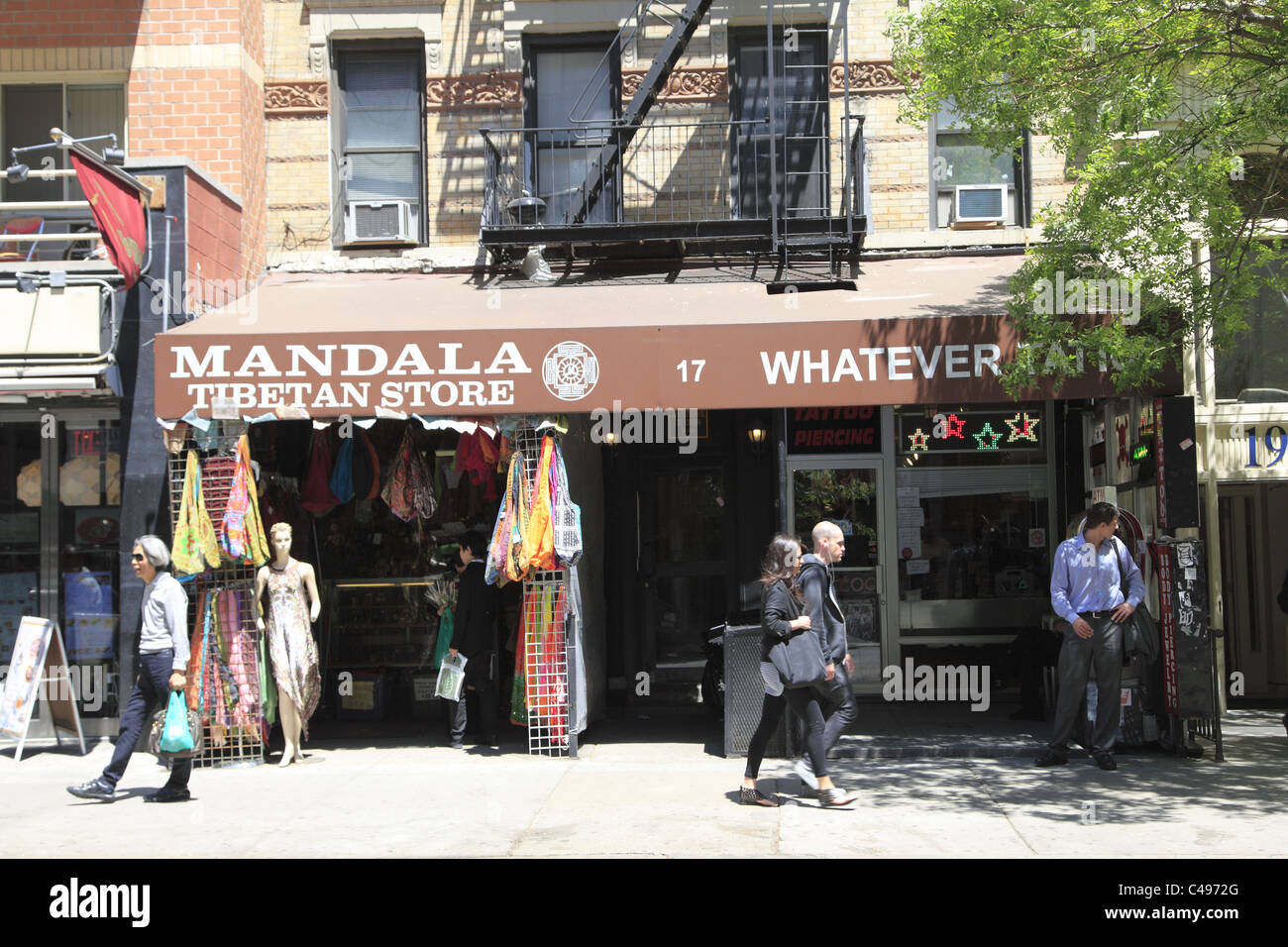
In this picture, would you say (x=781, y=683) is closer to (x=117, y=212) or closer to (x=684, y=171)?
(x=684, y=171)

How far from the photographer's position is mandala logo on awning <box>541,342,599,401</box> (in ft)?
29.9

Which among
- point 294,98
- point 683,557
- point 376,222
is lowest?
point 683,557

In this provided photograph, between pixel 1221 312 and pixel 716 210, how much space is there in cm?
486

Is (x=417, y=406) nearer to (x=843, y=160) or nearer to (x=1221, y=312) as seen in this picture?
(x=843, y=160)

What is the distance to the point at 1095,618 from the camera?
8.65m

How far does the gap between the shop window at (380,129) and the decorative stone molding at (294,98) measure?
0.19 meters

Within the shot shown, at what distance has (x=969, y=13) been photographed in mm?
8484

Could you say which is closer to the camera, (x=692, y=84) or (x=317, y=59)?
(x=692, y=84)

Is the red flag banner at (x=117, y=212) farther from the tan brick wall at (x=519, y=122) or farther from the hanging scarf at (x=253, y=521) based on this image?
the tan brick wall at (x=519, y=122)

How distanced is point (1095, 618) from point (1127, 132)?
353cm

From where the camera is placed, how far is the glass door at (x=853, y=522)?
11.9 metres

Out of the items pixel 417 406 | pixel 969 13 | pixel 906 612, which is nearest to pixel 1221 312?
pixel 969 13

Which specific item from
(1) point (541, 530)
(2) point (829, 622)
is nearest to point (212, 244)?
(1) point (541, 530)

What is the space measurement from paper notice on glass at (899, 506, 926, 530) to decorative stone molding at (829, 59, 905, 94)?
416cm
